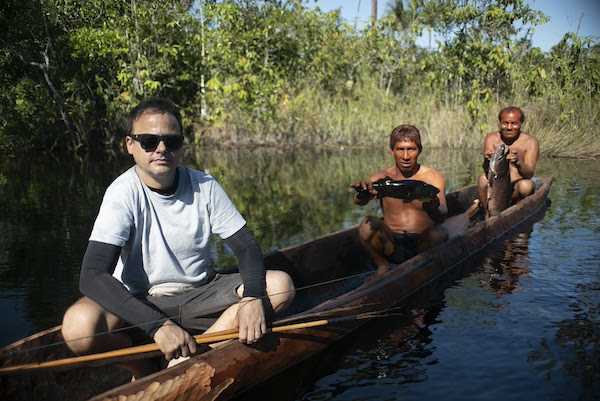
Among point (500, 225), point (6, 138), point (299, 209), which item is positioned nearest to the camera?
point (500, 225)

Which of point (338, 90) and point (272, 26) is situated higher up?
point (272, 26)

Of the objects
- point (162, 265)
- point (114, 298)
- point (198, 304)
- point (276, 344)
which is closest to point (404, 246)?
point (276, 344)

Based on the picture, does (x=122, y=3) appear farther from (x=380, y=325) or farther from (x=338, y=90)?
(x=380, y=325)

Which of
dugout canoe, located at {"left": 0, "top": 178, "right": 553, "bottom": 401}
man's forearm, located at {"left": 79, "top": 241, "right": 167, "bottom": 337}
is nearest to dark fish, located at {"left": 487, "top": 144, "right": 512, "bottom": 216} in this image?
dugout canoe, located at {"left": 0, "top": 178, "right": 553, "bottom": 401}

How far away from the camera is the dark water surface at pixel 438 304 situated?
336 cm

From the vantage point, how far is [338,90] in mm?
18562

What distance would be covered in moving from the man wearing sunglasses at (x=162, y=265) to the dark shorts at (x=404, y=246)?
2.16 meters

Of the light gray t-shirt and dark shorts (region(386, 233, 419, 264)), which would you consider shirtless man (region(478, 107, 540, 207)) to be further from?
the light gray t-shirt

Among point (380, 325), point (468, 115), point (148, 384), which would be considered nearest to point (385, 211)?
point (380, 325)

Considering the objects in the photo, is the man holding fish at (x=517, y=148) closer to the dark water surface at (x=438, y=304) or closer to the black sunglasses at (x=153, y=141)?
the dark water surface at (x=438, y=304)

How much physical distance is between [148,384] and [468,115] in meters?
13.7

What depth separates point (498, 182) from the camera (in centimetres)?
669

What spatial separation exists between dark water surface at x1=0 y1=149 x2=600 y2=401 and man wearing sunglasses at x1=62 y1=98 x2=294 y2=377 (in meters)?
0.55

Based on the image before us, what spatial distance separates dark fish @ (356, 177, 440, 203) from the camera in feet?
15.0
